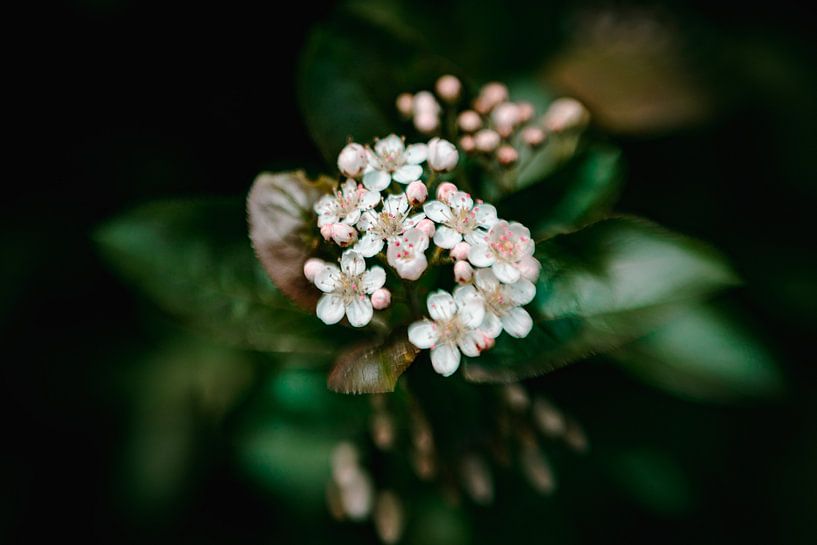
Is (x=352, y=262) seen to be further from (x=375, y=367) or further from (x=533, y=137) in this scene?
(x=533, y=137)

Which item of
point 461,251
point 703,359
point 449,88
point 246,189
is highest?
point 449,88

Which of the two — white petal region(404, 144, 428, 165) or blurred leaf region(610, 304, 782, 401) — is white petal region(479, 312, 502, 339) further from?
blurred leaf region(610, 304, 782, 401)

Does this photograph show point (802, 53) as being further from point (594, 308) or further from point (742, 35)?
point (594, 308)

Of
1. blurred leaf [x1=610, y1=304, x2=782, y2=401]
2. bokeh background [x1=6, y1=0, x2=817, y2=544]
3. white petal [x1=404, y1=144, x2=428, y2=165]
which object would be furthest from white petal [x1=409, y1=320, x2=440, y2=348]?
bokeh background [x1=6, y1=0, x2=817, y2=544]

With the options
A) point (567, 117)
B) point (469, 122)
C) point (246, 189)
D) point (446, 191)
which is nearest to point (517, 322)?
point (446, 191)

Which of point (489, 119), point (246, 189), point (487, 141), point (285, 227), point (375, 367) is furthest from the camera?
point (246, 189)

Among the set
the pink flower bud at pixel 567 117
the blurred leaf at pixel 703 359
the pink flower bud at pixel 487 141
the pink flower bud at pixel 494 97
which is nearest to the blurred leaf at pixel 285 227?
the pink flower bud at pixel 487 141

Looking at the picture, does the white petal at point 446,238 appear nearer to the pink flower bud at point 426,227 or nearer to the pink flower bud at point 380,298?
the pink flower bud at point 426,227
